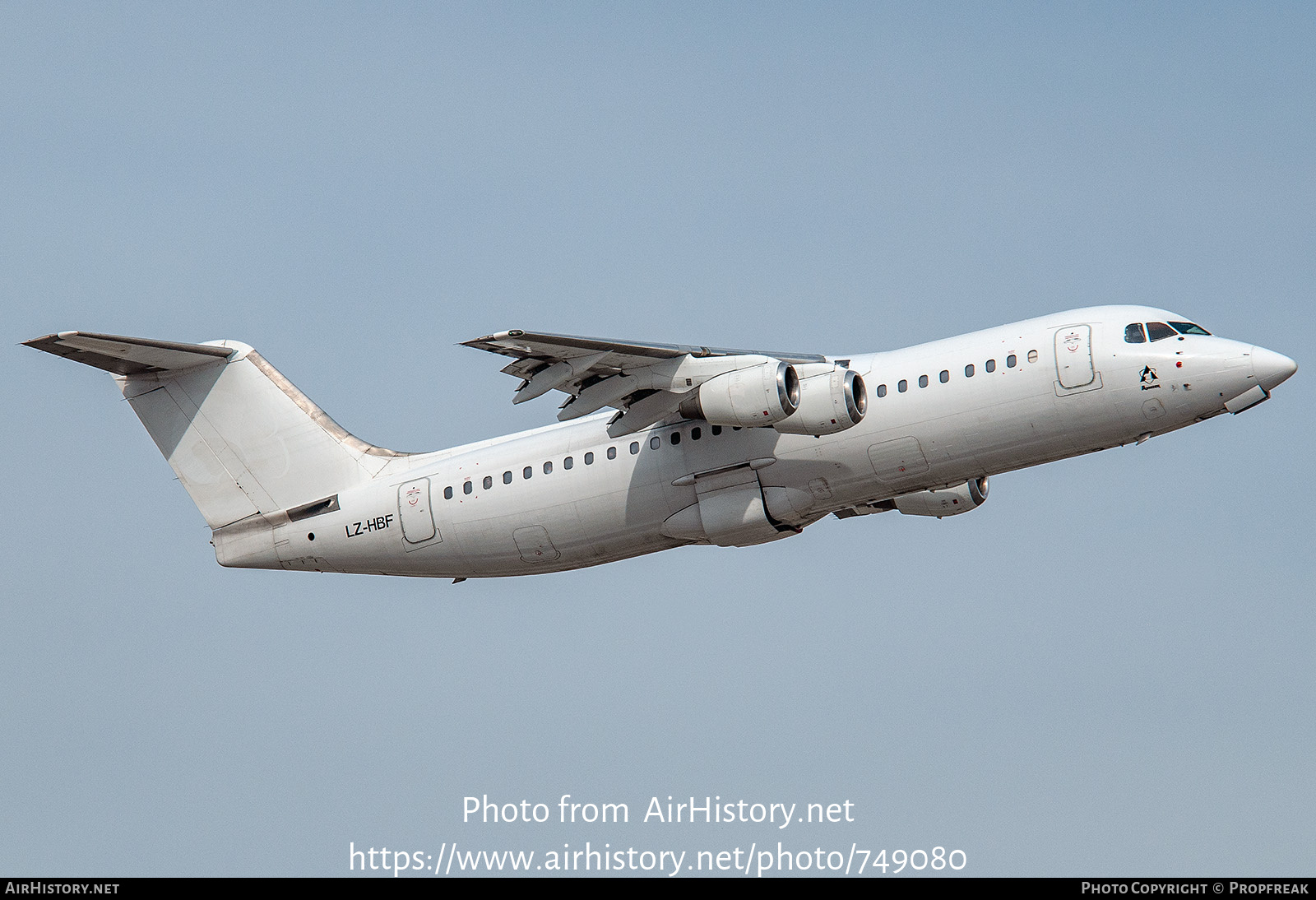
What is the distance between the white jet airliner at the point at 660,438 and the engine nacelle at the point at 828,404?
0.03 meters

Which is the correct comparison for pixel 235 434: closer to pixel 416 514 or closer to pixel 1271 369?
pixel 416 514

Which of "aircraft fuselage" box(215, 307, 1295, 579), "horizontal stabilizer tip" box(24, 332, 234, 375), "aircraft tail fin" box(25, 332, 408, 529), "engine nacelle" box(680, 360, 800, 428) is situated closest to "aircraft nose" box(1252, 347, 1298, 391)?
"aircraft fuselage" box(215, 307, 1295, 579)

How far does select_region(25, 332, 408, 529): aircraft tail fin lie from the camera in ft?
103

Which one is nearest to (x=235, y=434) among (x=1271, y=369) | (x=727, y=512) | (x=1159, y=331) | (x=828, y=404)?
(x=727, y=512)

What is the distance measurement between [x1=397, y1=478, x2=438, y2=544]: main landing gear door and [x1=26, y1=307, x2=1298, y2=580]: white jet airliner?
0.04 metres

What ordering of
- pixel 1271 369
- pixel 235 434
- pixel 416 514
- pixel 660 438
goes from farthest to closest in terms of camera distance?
pixel 235 434
pixel 416 514
pixel 660 438
pixel 1271 369

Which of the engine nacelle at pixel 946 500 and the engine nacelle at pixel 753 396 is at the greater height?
the engine nacelle at pixel 753 396

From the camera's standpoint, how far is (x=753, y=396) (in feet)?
85.3

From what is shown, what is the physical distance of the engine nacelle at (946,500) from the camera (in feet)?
100

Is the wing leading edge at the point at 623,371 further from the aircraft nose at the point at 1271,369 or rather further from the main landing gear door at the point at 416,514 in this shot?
the aircraft nose at the point at 1271,369

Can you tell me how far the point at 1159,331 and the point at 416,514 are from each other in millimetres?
13981

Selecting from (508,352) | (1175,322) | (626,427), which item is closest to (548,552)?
→ (626,427)

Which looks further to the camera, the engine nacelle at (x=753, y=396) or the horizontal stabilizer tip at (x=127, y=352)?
the horizontal stabilizer tip at (x=127, y=352)

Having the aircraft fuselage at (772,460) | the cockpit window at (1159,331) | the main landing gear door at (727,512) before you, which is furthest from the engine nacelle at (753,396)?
the cockpit window at (1159,331)
